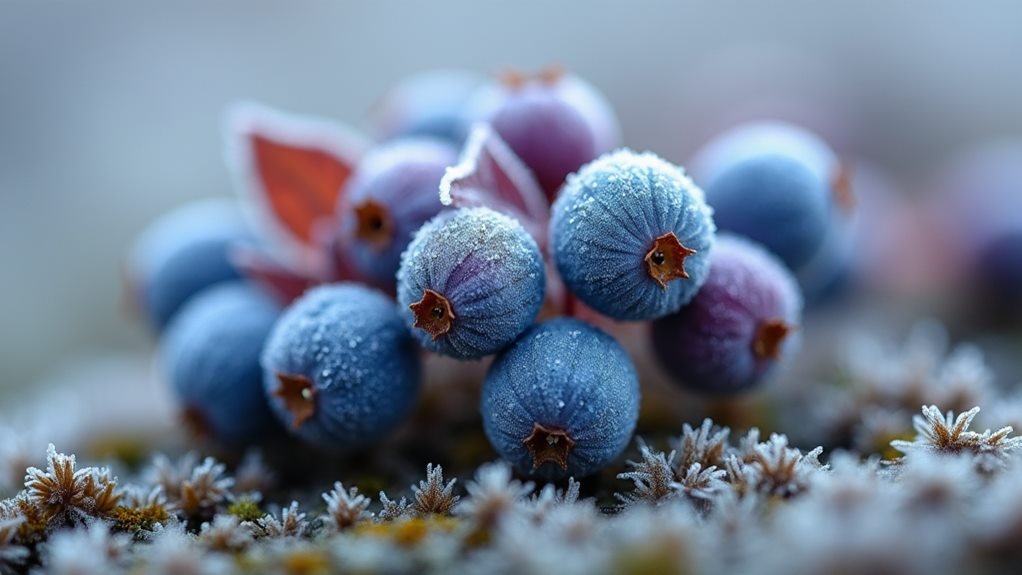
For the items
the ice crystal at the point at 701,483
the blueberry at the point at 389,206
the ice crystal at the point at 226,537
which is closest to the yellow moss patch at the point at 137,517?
the ice crystal at the point at 226,537

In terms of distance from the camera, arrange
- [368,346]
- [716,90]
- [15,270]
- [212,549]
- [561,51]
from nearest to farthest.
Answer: [212,549] < [368,346] < [716,90] < [15,270] < [561,51]

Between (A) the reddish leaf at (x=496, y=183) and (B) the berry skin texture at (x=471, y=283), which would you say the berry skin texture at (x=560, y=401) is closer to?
(B) the berry skin texture at (x=471, y=283)

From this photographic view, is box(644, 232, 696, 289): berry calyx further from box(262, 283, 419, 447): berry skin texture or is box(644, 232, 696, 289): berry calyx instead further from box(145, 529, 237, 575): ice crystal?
box(145, 529, 237, 575): ice crystal

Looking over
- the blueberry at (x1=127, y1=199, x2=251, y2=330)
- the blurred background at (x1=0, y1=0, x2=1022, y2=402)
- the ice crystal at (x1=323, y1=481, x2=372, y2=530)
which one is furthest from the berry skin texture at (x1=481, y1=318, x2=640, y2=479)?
the blurred background at (x1=0, y1=0, x2=1022, y2=402)

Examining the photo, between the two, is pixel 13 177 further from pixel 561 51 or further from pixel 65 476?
pixel 65 476

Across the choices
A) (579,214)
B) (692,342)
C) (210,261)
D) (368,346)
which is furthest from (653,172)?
(210,261)

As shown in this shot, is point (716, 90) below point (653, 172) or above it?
above

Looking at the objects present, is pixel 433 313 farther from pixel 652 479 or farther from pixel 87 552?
pixel 87 552
